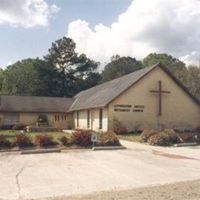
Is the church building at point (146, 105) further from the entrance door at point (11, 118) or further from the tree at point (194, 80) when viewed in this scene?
the tree at point (194, 80)

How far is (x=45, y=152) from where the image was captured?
1827 cm

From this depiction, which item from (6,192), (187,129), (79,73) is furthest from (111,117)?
(79,73)

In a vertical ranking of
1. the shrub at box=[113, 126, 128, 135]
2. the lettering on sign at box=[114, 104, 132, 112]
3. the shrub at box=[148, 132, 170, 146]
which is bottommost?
the shrub at box=[148, 132, 170, 146]

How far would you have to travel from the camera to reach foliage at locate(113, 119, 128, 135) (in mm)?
30628

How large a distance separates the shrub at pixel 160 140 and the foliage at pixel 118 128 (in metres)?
7.30

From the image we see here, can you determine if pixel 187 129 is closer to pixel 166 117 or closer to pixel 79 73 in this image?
pixel 166 117

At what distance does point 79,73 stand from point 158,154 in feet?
187

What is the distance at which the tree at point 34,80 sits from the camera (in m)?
68.2

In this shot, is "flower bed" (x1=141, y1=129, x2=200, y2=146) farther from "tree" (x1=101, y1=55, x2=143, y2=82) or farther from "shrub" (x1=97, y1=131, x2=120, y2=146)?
"tree" (x1=101, y1=55, x2=143, y2=82)

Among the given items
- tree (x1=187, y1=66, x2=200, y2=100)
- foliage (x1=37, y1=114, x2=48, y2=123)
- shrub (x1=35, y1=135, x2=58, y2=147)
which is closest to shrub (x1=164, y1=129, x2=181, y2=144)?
shrub (x1=35, y1=135, x2=58, y2=147)

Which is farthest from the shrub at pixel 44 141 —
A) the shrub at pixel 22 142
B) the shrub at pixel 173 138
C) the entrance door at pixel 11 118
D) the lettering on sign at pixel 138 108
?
the entrance door at pixel 11 118

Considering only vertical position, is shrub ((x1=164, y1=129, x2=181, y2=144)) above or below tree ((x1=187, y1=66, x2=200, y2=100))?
below

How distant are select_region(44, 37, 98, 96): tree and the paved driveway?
51.9 metres

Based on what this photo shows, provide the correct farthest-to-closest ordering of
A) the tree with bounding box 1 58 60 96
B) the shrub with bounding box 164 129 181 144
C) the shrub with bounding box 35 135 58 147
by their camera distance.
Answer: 1. the tree with bounding box 1 58 60 96
2. the shrub with bounding box 164 129 181 144
3. the shrub with bounding box 35 135 58 147
